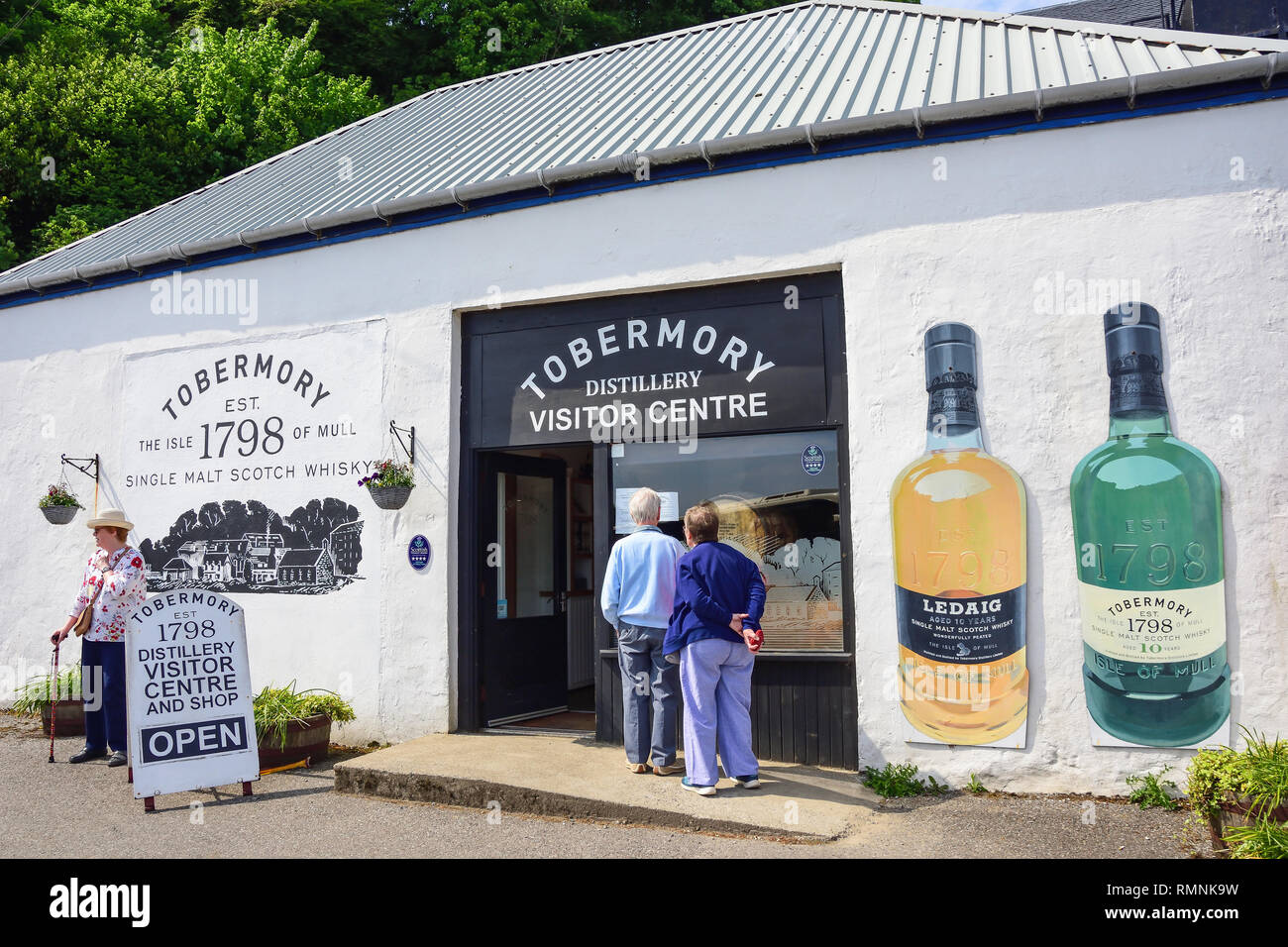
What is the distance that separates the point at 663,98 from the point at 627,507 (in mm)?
4197

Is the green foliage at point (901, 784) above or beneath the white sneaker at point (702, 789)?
beneath

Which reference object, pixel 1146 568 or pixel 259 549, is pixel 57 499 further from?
pixel 1146 568

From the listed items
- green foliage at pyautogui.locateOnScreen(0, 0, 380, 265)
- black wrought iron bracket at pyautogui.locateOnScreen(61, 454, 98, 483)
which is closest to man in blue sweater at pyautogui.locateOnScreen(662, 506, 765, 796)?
black wrought iron bracket at pyautogui.locateOnScreen(61, 454, 98, 483)

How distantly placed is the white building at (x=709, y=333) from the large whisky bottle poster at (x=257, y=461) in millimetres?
42

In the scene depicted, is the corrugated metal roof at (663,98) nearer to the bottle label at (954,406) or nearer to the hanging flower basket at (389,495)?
the bottle label at (954,406)

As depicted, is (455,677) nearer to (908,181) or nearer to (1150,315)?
(908,181)

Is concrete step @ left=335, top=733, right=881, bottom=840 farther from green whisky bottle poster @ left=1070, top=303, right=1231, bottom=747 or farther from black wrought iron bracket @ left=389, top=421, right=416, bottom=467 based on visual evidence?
black wrought iron bracket @ left=389, top=421, right=416, bottom=467

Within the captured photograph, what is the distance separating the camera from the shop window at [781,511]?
23.4 feet

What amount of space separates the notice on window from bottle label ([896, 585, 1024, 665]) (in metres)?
1.79

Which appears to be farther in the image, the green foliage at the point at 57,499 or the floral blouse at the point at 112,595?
the green foliage at the point at 57,499

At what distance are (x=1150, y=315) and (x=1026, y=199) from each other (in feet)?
3.62

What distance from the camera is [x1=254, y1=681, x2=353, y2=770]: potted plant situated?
292 inches

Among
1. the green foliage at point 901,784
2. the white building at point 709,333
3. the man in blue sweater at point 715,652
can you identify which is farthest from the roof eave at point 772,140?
the green foliage at point 901,784
